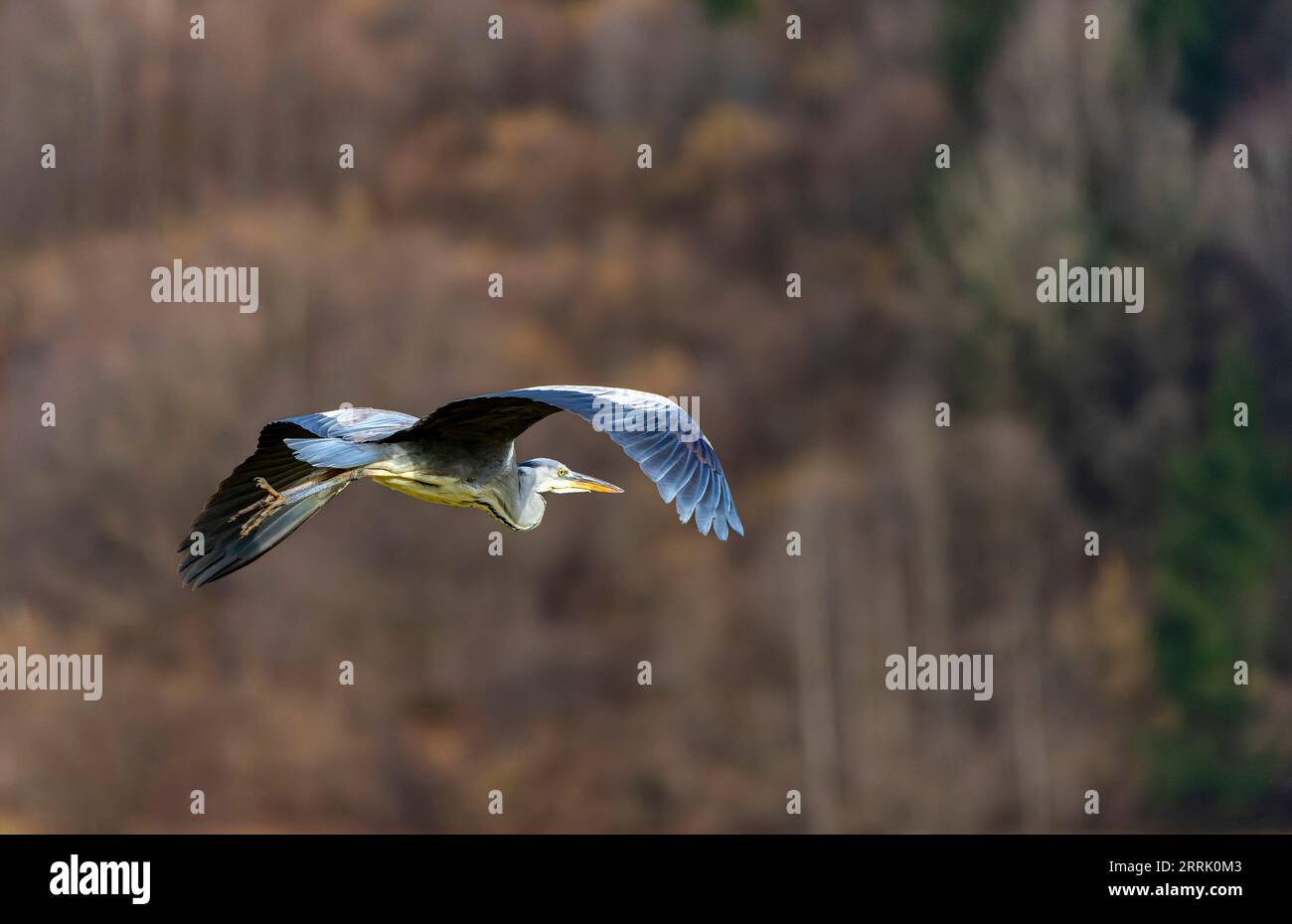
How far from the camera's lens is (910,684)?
14.9 meters

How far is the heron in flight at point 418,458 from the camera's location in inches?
193

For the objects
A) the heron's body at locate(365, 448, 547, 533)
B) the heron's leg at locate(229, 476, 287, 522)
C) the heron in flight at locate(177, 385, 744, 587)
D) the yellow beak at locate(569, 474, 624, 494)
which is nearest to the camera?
the heron in flight at locate(177, 385, 744, 587)

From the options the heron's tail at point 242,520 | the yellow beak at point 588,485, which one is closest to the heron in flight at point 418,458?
the heron's tail at point 242,520

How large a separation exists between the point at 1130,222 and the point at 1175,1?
7.35ft

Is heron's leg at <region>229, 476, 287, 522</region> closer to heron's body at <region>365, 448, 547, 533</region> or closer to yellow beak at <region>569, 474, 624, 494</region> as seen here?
heron's body at <region>365, 448, 547, 533</region>

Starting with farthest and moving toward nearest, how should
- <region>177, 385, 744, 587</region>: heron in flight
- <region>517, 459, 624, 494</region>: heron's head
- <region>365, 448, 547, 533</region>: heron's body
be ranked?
<region>517, 459, 624, 494</region>: heron's head → <region>365, 448, 547, 533</region>: heron's body → <region>177, 385, 744, 587</region>: heron in flight

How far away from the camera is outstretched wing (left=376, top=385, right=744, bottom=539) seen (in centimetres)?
472

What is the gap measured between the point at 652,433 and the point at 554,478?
1360 mm

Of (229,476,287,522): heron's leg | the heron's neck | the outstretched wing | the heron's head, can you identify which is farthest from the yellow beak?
(229,476,287,522): heron's leg

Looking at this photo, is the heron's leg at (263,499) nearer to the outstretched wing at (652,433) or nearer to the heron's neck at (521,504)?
the outstretched wing at (652,433)

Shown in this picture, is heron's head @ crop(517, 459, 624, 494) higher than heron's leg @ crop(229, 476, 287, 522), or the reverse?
heron's head @ crop(517, 459, 624, 494)

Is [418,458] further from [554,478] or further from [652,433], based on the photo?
[652,433]

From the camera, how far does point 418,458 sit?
18.3ft

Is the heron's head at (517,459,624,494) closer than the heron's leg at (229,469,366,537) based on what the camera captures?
No
